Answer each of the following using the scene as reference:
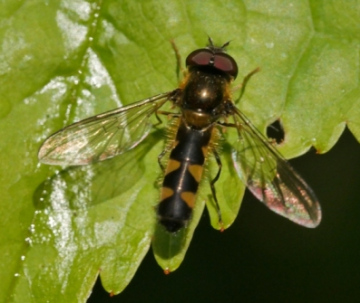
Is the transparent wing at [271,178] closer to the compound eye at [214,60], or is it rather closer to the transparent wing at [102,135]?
the compound eye at [214,60]

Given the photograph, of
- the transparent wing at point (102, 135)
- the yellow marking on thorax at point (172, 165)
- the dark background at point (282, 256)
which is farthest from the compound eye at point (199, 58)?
the dark background at point (282, 256)

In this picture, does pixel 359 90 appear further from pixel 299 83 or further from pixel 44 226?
pixel 44 226

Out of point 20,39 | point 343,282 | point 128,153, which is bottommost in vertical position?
point 343,282

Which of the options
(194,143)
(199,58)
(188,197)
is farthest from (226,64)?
(188,197)

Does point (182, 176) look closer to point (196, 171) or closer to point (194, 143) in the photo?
point (196, 171)

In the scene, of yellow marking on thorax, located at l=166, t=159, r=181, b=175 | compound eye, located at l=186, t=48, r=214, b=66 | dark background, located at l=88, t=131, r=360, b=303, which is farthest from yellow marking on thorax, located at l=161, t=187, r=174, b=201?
dark background, located at l=88, t=131, r=360, b=303

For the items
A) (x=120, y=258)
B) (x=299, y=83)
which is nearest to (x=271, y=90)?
(x=299, y=83)
